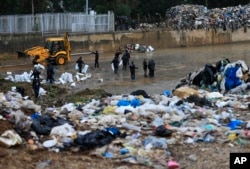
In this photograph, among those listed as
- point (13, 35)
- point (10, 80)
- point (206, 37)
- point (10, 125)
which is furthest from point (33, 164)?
point (206, 37)

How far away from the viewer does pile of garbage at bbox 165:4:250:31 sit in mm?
42812

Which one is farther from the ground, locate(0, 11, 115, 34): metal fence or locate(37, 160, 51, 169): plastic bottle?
locate(0, 11, 115, 34): metal fence

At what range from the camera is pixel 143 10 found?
177 feet

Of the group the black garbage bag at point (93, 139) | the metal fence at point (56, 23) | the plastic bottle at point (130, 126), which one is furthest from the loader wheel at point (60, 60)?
the black garbage bag at point (93, 139)

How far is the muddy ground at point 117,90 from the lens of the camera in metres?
8.05

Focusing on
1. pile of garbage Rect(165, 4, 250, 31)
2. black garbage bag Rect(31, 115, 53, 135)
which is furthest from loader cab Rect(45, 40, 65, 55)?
black garbage bag Rect(31, 115, 53, 135)

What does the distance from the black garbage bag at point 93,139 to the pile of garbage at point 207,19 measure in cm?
3309

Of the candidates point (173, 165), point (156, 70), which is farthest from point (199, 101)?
point (156, 70)

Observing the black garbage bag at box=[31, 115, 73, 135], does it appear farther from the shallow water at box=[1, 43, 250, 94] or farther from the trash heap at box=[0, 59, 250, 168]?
the shallow water at box=[1, 43, 250, 94]

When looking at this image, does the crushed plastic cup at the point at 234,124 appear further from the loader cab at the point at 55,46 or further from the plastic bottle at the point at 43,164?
the loader cab at the point at 55,46

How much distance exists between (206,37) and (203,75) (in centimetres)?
2552

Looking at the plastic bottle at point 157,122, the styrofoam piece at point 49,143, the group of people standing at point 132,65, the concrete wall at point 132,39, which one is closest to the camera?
the styrofoam piece at point 49,143

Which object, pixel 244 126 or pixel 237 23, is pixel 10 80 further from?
pixel 237 23

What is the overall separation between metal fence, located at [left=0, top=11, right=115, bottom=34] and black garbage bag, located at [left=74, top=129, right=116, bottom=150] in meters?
26.6
